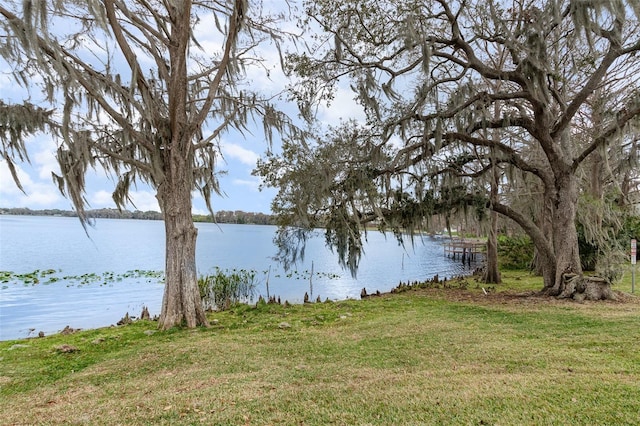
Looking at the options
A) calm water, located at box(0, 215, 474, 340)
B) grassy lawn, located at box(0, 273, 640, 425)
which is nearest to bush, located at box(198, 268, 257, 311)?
calm water, located at box(0, 215, 474, 340)

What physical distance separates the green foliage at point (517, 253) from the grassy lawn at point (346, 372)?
37.6 feet

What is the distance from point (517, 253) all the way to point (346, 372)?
16640mm

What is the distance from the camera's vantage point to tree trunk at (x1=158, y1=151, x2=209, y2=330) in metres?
6.11

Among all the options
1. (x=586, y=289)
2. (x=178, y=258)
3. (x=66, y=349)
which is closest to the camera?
(x=66, y=349)

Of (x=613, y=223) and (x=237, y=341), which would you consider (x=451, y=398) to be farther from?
(x=613, y=223)

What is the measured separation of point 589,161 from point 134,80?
43.0ft

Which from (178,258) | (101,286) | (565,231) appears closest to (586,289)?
(565,231)

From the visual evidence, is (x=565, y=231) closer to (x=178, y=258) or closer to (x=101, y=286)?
(x=178, y=258)

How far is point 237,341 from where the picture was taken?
17.3 ft

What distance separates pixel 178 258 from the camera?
20.1ft

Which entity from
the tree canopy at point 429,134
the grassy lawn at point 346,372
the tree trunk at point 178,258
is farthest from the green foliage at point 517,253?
the tree trunk at point 178,258

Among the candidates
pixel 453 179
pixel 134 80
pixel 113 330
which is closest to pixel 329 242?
pixel 453 179

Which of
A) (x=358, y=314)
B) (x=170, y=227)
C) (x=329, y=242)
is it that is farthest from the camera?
(x=329, y=242)

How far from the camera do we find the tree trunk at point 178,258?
611 centimetres
